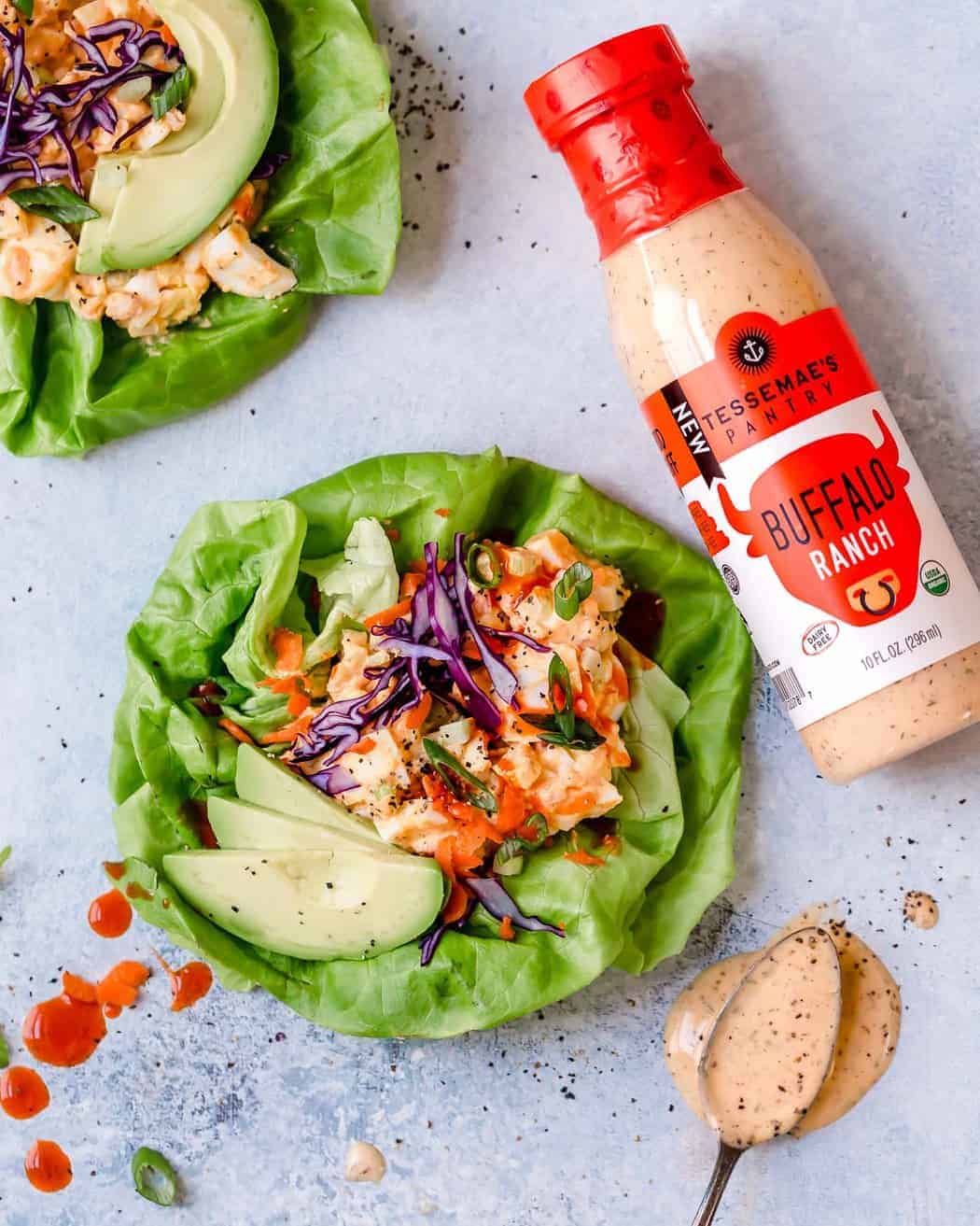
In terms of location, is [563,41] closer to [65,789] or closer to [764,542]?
[764,542]

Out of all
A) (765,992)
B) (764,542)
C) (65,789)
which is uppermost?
(65,789)

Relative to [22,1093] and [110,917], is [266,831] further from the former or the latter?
[22,1093]

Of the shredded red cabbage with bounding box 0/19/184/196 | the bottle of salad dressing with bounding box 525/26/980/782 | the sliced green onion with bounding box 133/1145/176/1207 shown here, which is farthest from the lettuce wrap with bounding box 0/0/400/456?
the sliced green onion with bounding box 133/1145/176/1207

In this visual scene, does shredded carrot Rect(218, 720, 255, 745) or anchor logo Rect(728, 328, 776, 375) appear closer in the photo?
anchor logo Rect(728, 328, 776, 375)

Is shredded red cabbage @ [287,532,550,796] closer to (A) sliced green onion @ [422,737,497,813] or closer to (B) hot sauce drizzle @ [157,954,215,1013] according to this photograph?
(A) sliced green onion @ [422,737,497,813]

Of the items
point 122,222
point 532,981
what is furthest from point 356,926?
point 122,222

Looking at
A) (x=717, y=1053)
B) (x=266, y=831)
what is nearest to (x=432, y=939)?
(x=266, y=831)
